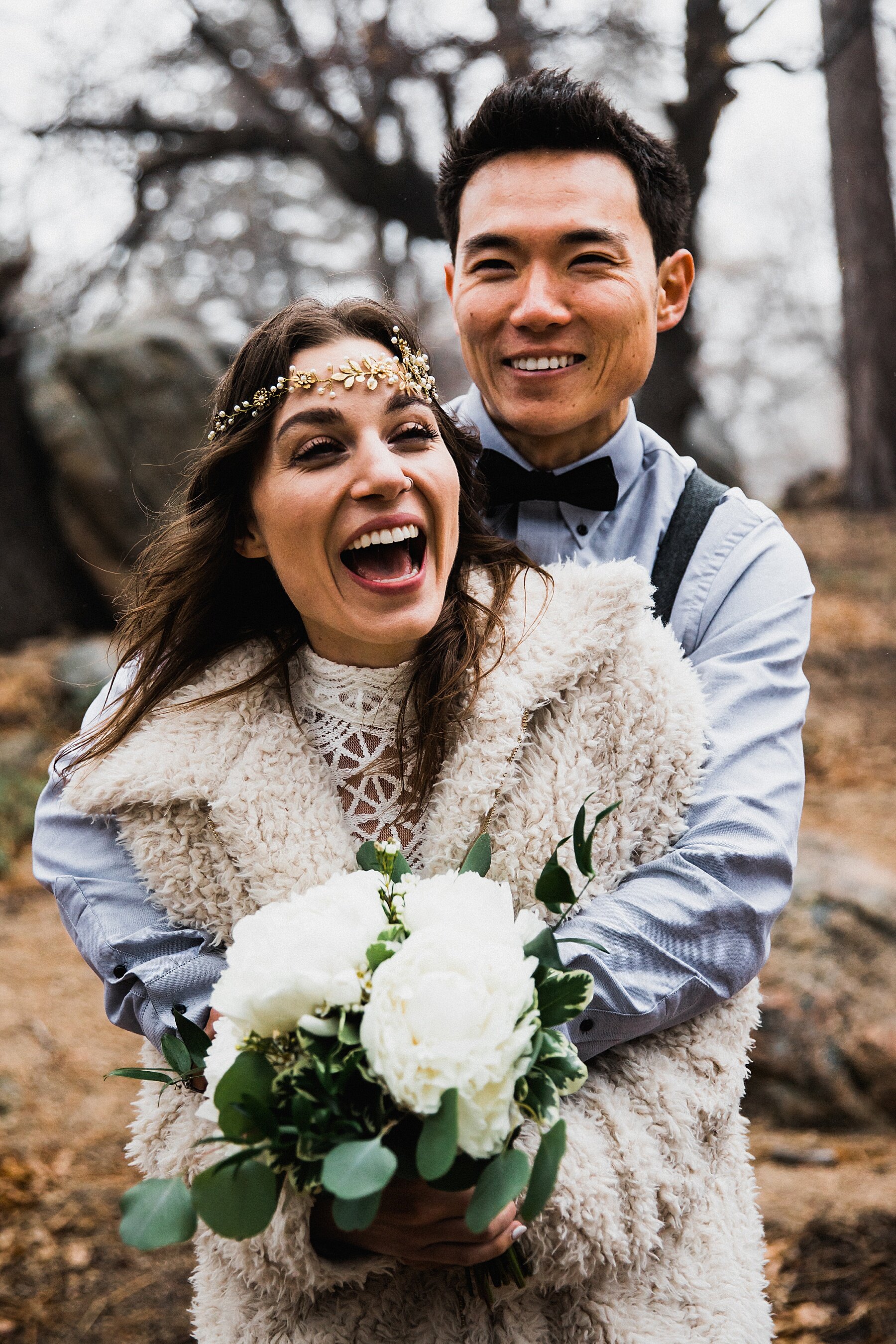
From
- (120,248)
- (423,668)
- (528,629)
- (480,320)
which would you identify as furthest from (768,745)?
(120,248)

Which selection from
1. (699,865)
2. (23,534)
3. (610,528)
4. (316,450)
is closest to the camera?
(699,865)

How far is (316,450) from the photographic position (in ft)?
6.47

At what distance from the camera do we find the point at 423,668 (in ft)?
6.83

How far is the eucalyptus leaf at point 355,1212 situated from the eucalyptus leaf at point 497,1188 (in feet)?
0.39

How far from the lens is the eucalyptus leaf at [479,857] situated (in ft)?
5.48

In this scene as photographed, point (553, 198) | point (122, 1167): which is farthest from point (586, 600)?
point (122, 1167)

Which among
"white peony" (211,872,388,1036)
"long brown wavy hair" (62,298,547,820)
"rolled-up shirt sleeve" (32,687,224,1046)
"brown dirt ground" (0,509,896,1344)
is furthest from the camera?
"brown dirt ground" (0,509,896,1344)

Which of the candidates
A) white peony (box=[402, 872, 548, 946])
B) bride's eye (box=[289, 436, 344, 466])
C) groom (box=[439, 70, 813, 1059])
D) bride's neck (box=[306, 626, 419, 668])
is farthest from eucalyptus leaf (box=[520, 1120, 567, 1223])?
bride's eye (box=[289, 436, 344, 466])

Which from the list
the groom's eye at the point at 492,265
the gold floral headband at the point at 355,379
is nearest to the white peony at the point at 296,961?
the gold floral headband at the point at 355,379

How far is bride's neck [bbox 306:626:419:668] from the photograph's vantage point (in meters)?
2.10

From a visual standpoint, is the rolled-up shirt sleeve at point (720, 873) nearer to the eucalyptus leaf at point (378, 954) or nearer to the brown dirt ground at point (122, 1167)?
the eucalyptus leaf at point (378, 954)

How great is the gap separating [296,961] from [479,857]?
1.25ft

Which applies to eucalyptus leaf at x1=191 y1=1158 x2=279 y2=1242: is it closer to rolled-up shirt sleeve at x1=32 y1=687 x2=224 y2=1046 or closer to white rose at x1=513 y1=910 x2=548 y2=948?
white rose at x1=513 y1=910 x2=548 y2=948

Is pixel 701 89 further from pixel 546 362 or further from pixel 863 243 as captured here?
pixel 546 362
